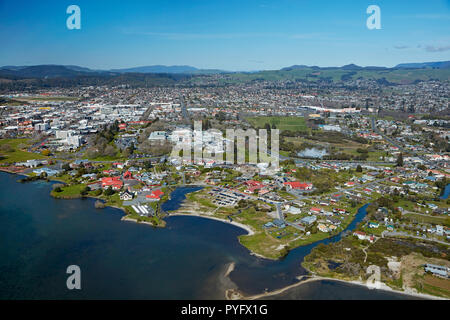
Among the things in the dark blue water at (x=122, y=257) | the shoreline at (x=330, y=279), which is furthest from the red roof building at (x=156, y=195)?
the shoreline at (x=330, y=279)

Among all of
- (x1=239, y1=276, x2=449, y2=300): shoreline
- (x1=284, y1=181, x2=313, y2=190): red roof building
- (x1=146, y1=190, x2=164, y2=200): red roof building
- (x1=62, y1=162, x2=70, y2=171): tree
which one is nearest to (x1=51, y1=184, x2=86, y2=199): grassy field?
(x1=62, y1=162, x2=70, y2=171): tree

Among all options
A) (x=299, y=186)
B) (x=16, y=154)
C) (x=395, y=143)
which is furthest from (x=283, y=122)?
(x=16, y=154)

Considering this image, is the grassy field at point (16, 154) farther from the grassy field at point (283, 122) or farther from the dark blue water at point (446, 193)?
the dark blue water at point (446, 193)

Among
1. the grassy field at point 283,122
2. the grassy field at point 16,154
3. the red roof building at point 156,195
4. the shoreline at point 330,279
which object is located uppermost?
the grassy field at point 283,122

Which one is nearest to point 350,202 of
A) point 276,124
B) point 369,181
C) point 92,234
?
point 369,181

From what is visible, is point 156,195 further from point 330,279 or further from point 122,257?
point 330,279
